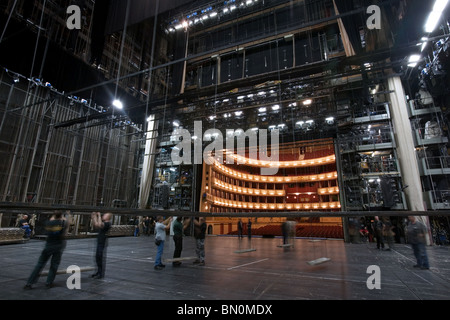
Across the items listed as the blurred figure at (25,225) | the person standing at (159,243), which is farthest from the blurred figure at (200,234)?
the blurred figure at (25,225)

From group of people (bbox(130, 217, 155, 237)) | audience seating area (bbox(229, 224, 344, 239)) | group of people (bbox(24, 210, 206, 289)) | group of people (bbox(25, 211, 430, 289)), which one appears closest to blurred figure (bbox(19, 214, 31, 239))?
group of people (bbox(130, 217, 155, 237))

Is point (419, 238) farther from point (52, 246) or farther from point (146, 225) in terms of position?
point (146, 225)

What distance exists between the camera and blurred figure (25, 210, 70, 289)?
3855 mm

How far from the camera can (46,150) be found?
53.3ft

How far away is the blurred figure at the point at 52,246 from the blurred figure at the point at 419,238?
813 cm

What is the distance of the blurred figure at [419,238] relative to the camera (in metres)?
5.81

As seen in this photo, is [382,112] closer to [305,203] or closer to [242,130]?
[242,130]

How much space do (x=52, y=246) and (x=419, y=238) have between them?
856cm

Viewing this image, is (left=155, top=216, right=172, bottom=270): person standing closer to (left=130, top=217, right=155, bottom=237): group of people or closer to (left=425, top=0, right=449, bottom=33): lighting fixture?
(left=130, top=217, right=155, bottom=237): group of people

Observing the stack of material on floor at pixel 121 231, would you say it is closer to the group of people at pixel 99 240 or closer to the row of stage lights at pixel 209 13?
the group of people at pixel 99 240

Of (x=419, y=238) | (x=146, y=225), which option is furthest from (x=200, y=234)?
(x=146, y=225)

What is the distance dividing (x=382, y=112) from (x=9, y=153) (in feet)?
87.2
